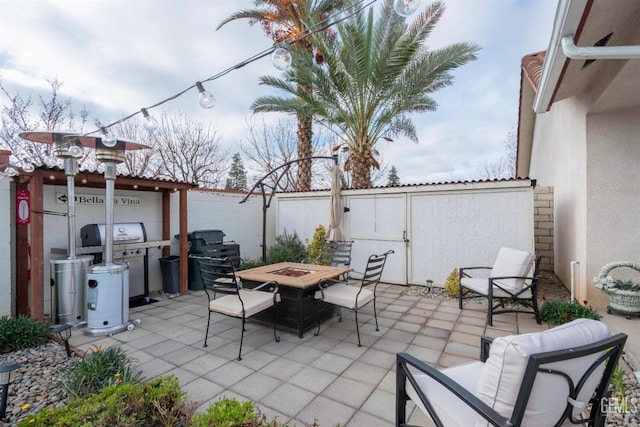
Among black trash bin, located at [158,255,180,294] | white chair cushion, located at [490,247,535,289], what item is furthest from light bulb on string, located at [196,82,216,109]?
white chair cushion, located at [490,247,535,289]

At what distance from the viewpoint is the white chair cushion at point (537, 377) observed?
1.28 m

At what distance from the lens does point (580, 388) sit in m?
1.40

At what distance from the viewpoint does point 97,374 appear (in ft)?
8.07

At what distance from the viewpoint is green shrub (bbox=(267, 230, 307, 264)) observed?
22.7 ft

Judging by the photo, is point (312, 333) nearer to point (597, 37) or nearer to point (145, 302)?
point (145, 302)

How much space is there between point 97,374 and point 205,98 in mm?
2539

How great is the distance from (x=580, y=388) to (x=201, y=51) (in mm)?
6082

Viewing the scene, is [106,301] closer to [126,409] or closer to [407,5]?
[126,409]

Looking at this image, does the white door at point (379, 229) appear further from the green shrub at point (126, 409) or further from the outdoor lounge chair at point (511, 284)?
the green shrub at point (126, 409)

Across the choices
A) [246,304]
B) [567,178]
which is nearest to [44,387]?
[246,304]

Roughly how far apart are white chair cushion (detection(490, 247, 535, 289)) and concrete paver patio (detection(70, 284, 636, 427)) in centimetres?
50

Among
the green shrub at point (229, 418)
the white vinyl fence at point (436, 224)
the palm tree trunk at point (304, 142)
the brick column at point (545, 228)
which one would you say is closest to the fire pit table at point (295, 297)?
the green shrub at point (229, 418)

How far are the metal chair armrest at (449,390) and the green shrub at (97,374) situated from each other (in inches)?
82.5

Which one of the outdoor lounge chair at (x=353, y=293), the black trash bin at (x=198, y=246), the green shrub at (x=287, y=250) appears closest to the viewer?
the outdoor lounge chair at (x=353, y=293)
